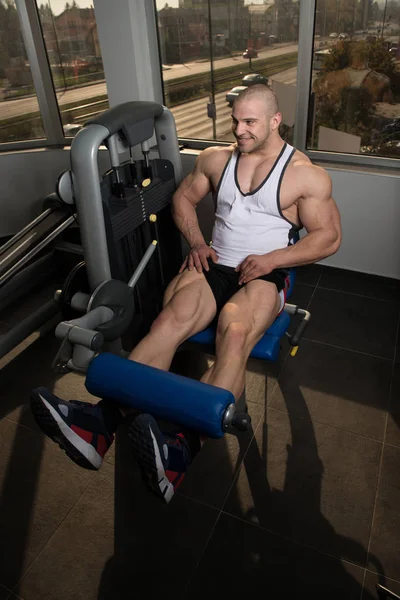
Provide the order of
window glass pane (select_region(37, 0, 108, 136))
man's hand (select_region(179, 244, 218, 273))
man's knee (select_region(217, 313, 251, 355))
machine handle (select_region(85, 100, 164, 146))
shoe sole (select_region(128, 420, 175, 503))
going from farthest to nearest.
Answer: window glass pane (select_region(37, 0, 108, 136))
man's hand (select_region(179, 244, 218, 273))
machine handle (select_region(85, 100, 164, 146))
man's knee (select_region(217, 313, 251, 355))
shoe sole (select_region(128, 420, 175, 503))

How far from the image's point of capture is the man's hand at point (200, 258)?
161cm

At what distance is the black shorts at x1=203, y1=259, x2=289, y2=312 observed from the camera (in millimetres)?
1543

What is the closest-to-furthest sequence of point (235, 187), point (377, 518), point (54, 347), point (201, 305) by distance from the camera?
point (377, 518), point (201, 305), point (235, 187), point (54, 347)

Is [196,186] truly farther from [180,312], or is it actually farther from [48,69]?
[48,69]

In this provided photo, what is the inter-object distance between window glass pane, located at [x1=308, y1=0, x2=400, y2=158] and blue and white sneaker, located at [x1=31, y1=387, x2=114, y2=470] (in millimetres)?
1930

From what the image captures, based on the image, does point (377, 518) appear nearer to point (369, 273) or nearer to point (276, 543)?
point (276, 543)

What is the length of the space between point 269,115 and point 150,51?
55.6 inches

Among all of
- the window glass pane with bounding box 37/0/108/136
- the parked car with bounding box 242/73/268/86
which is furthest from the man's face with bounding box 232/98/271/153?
the window glass pane with bounding box 37/0/108/136

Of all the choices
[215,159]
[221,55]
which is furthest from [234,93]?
[215,159]

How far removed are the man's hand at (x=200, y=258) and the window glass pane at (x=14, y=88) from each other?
200cm

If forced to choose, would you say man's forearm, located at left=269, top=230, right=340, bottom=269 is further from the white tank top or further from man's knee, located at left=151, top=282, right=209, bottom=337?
man's knee, located at left=151, top=282, right=209, bottom=337

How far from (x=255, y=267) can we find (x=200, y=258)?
0.69 ft

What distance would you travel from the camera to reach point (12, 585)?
1.23 metres

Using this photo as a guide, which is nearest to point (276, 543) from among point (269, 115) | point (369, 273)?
point (269, 115)
